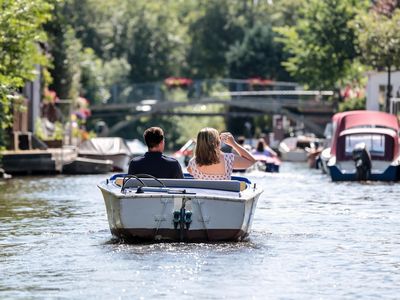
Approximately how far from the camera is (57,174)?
5544 cm

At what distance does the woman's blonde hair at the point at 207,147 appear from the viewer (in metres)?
Answer: 21.6

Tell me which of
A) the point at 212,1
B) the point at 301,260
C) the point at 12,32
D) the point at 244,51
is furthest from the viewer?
the point at 212,1

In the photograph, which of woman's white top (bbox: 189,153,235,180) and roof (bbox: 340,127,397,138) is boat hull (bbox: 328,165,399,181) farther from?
woman's white top (bbox: 189,153,235,180)

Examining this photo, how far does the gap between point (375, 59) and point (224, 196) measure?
4831cm

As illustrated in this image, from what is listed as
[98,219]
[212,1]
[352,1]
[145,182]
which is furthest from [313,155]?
[212,1]

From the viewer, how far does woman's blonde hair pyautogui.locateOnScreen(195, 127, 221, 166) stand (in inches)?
852

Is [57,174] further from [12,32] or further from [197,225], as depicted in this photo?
[197,225]

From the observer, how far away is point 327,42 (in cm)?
7931

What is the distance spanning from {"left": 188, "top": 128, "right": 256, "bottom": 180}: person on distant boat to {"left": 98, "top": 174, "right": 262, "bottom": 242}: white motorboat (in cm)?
58

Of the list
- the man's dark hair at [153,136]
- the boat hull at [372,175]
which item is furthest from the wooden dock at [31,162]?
the man's dark hair at [153,136]

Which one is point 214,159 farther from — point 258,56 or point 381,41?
point 258,56

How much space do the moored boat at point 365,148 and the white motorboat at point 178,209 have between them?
23896mm

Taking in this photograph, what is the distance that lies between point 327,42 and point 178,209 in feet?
195

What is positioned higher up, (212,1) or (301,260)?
(212,1)
